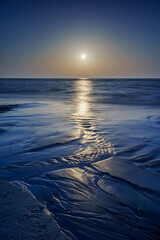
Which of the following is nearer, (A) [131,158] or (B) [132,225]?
(B) [132,225]

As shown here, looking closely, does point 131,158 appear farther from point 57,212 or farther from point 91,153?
point 57,212

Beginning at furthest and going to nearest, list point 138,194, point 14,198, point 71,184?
point 71,184 → point 138,194 → point 14,198

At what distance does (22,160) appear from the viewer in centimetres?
310

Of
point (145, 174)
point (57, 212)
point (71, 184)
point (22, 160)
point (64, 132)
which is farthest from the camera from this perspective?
point (64, 132)

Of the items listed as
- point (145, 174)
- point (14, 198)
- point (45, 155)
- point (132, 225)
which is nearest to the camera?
point (132, 225)

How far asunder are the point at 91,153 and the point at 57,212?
170 centimetres

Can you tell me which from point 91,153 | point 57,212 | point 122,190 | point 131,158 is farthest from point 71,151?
point 57,212

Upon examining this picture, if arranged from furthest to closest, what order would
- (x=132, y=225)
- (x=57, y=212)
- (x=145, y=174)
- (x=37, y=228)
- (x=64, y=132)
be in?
1. (x=64, y=132)
2. (x=145, y=174)
3. (x=57, y=212)
4. (x=132, y=225)
5. (x=37, y=228)

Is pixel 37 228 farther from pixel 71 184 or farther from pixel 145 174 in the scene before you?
pixel 145 174

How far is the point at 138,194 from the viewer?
2170 mm

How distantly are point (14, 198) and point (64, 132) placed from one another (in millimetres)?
2986

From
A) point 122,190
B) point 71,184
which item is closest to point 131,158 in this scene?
point 122,190

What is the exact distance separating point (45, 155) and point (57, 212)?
5.25 ft

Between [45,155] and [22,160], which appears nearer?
[22,160]
